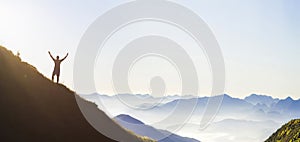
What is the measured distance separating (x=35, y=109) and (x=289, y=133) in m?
35.5

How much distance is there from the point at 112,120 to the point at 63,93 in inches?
605

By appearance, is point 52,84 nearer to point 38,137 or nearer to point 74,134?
point 74,134

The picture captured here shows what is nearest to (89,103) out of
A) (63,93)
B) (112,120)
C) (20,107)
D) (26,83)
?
(112,120)

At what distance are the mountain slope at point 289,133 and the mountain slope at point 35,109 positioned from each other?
24.9 meters

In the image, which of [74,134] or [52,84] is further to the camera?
[52,84]

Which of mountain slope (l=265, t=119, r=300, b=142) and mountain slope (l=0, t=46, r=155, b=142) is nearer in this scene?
mountain slope (l=0, t=46, r=155, b=142)

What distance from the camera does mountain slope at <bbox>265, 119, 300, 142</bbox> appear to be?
47.4 meters

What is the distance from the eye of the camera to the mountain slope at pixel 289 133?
47375mm

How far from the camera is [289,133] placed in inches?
2023

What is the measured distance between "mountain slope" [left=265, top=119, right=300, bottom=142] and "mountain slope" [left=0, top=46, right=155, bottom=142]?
2487 centimetres

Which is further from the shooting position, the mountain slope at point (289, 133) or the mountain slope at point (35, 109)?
the mountain slope at point (289, 133)

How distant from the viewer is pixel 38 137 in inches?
1441

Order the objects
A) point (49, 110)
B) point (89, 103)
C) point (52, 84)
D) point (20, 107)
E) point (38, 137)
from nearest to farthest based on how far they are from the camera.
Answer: point (38, 137), point (20, 107), point (49, 110), point (52, 84), point (89, 103)

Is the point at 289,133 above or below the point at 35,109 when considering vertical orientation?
above
